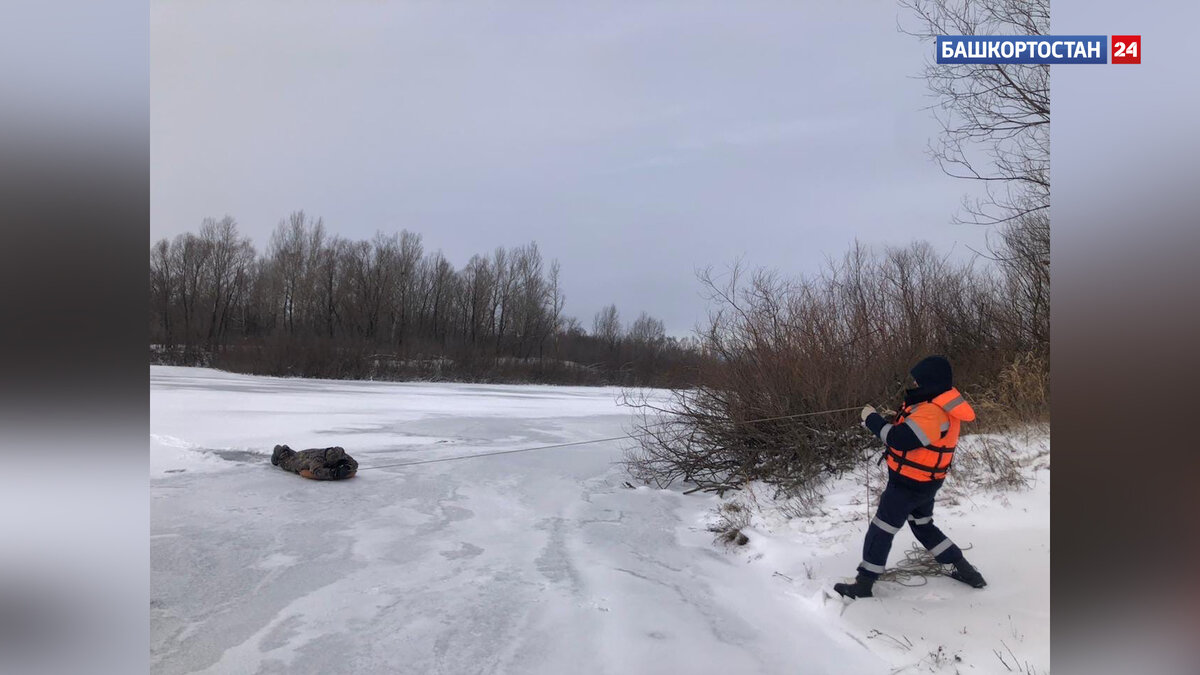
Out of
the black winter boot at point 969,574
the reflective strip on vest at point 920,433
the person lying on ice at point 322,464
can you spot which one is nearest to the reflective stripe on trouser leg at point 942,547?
the black winter boot at point 969,574

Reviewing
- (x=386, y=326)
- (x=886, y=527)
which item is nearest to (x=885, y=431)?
(x=886, y=527)

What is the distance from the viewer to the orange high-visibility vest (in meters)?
3.26

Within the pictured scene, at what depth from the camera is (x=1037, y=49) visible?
7.20 ft

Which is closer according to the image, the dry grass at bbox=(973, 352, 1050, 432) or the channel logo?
the channel logo

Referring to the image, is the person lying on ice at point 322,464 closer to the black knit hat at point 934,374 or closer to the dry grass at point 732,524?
the dry grass at point 732,524

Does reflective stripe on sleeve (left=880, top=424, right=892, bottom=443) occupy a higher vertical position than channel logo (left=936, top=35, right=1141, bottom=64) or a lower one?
lower

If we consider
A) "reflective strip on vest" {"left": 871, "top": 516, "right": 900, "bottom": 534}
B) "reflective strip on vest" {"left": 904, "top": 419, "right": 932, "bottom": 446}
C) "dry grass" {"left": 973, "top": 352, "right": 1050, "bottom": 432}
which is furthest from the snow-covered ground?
"dry grass" {"left": 973, "top": 352, "right": 1050, "bottom": 432}

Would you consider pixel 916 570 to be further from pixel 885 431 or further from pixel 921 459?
pixel 885 431

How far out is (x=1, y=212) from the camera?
118 cm

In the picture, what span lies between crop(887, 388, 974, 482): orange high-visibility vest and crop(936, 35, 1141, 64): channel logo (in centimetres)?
176

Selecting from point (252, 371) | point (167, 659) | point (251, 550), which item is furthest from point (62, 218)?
point (252, 371)

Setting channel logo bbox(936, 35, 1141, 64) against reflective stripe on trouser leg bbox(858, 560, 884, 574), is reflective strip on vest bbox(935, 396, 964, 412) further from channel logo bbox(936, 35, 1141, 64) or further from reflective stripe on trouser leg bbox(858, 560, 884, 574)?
channel logo bbox(936, 35, 1141, 64)

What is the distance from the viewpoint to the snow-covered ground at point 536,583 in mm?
3232

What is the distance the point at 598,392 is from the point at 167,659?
29.1 m
